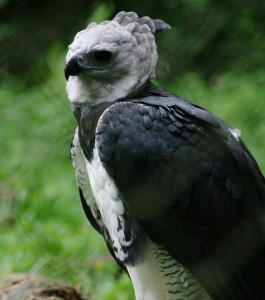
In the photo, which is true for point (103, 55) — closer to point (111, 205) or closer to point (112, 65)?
point (112, 65)

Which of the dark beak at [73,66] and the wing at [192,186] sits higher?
the dark beak at [73,66]

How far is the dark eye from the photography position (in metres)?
2.53

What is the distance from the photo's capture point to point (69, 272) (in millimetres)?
2924

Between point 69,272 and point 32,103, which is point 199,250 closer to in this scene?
point 69,272

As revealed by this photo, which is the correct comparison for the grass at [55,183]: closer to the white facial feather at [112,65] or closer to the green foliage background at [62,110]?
the green foliage background at [62,110]

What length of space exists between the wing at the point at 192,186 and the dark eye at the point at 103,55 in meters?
0.16

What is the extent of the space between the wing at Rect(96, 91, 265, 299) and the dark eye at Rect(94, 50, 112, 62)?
162 mm

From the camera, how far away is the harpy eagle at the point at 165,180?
2398 mm

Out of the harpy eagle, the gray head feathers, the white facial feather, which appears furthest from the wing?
the gray head feathers

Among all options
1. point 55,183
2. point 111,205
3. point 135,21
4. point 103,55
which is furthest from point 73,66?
point 55,183

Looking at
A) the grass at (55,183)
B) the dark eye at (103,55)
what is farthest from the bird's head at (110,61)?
the grass at (55,183)

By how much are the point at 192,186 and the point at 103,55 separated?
18.4 inches

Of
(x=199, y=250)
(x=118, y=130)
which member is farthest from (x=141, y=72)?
(x=199, y=250)

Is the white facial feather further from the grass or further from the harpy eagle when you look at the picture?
the grass
